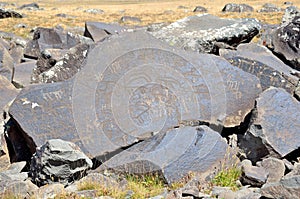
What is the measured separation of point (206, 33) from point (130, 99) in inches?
151

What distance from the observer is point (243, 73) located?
8281mm

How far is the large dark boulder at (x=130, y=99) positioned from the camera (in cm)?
751

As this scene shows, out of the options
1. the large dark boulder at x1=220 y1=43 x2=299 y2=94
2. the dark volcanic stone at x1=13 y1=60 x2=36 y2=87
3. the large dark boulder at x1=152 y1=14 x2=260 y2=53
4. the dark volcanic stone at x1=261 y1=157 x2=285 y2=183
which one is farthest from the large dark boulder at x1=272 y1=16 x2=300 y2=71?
the dark volcanic stone at x1=13 y1=60 x2=36 y2=87

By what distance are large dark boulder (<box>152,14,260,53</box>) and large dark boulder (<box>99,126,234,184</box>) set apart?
4.11 metres

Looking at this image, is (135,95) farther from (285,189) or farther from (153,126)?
(285,189)

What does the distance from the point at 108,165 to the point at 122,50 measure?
9.08 feet

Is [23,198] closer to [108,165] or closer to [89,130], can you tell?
[108,165]

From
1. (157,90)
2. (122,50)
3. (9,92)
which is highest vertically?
(122,50)

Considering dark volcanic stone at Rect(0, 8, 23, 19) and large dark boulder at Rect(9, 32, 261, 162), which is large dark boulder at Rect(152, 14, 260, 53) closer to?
large dark boulder at Rect(9, 32, 261, 162)

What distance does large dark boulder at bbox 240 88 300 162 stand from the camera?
6766mm

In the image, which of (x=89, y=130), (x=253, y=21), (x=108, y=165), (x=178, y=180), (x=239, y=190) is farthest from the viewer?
(x=253, y=21)

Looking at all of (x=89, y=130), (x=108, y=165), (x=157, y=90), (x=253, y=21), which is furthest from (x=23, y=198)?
(x=253, y=21)

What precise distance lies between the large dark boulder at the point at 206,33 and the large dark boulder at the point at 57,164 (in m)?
4.81

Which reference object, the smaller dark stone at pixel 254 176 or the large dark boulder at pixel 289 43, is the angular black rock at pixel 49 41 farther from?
the smaller dark stone at pixel 254 176
